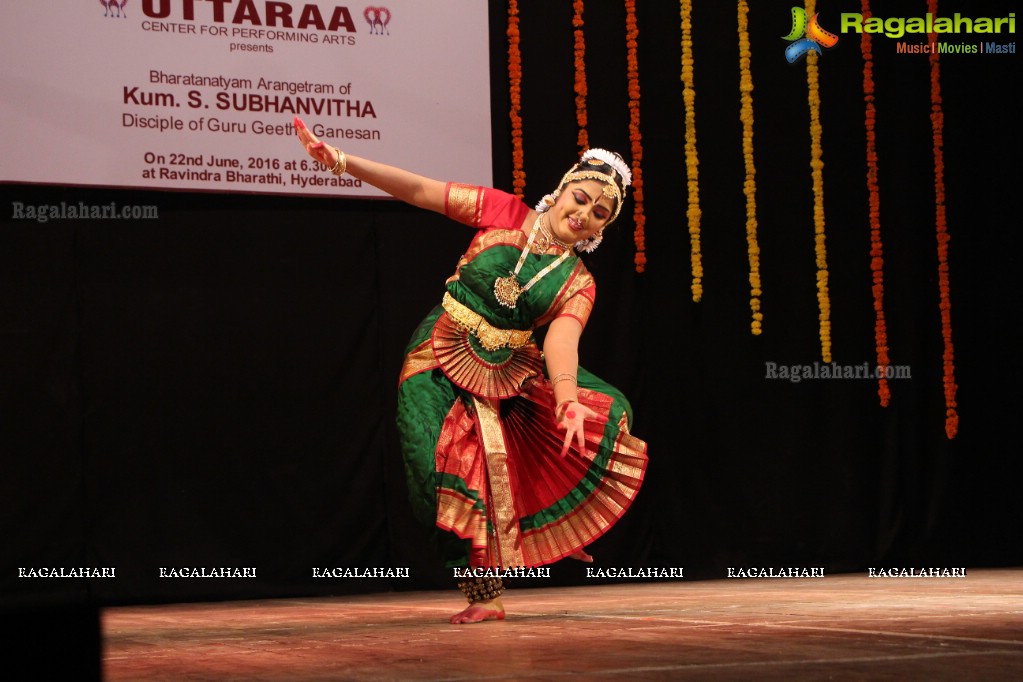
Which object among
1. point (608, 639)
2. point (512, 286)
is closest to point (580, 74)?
point (512, 286)

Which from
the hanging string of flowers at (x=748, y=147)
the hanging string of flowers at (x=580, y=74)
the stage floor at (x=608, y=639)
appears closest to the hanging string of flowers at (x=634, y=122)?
the hanging string of flowers at (x=580, y=74)

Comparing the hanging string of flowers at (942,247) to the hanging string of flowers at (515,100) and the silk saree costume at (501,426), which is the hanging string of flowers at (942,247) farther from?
the silk saree costume at (501,426)

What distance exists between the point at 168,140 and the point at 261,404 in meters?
1.11

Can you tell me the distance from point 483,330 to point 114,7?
2.42 m

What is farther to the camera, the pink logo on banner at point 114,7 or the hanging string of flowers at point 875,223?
the hanging string of flowers at point 875,223

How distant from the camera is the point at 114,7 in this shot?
205 inches

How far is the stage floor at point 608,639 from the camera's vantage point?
226 centimetres

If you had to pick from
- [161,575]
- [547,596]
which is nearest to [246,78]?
[161,575]

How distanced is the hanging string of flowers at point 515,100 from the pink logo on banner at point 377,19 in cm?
58

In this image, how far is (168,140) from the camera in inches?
208

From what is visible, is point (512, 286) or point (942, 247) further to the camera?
point (942, 247)

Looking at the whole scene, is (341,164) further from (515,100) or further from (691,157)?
(691,157)

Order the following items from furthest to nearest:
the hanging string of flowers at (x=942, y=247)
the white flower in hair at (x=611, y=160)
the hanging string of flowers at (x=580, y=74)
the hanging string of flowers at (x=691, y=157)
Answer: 1. the hanging string of flowers at (x=942, y=247)
2. the hanging string of flowers at (x=691, y=157)
3. the hanging string of flowers at (x=580, y=74)
4. the white flower in hair at (x=611, y=160)

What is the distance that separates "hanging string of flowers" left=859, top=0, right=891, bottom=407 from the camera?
6.32m
